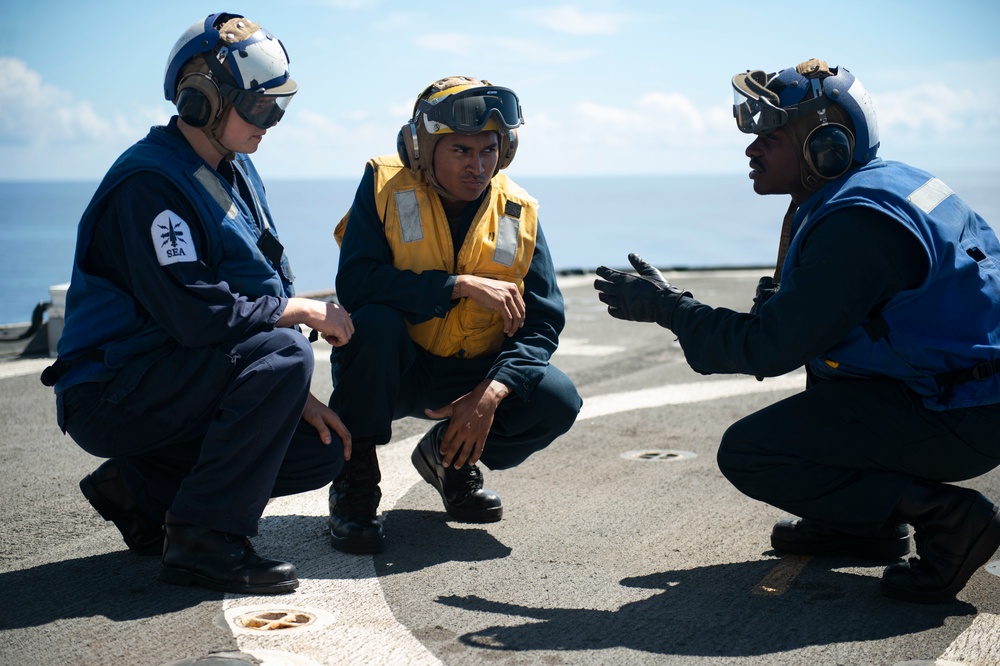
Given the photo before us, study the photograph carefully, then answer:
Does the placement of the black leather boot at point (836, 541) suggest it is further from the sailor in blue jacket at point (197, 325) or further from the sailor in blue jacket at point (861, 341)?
the sailor in blue jacket at point (197, 325)

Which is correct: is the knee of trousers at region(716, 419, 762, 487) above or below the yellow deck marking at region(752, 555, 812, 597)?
above

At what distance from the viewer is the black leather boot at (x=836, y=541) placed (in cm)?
351

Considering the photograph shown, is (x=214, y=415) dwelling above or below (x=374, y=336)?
below

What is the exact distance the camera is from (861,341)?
3.18m

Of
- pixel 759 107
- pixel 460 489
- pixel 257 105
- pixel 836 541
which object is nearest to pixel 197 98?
pixel 257 105

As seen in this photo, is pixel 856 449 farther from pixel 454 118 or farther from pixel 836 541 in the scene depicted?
pixel 454 118

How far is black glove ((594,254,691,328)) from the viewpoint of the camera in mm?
3424

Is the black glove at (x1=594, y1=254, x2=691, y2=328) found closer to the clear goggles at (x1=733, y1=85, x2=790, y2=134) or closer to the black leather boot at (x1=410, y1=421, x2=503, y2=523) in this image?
the clear goggles at (x1=733, y1=85, x2=790, y2=134)

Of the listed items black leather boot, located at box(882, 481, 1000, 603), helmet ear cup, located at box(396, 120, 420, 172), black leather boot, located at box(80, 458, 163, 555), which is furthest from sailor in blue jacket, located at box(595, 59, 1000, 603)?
black leather boot, located at box(80, 458, 163, 555)

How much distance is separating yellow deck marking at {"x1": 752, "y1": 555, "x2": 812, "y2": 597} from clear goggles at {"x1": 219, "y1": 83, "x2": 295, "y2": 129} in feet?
6.94

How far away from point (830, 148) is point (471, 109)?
124cm

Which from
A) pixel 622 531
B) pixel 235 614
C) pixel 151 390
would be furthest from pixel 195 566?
pixel 622 531

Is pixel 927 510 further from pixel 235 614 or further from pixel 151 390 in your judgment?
pixel 151 390

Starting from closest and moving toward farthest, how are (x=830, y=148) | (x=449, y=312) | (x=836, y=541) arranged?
(x=830, y=148)
(x=836, y=541)
(x=449, y=312)
